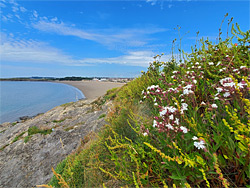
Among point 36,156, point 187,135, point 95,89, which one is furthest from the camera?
point 95,89

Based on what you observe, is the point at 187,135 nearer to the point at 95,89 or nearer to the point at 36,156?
the point at 36,156

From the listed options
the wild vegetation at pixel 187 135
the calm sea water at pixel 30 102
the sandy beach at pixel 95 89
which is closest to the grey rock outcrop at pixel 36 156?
the wild vegetation at pixel 187 135

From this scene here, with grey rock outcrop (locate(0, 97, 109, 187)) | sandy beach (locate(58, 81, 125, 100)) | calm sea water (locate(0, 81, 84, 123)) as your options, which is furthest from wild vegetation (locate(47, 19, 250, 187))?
calm sea water (locate(0, 81, 84, 123))

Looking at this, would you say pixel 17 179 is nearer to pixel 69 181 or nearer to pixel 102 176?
pixel 69 181

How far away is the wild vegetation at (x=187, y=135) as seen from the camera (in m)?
1.91

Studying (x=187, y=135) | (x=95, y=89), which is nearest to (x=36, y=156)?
(x=187, y=135)

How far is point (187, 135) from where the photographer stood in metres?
2.25

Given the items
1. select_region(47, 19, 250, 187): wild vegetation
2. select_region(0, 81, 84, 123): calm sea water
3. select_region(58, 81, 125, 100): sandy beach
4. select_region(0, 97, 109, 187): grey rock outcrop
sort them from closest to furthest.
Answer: select_region(47, 19, 250, 187): wild vegetation
select_region(0, 97, 109, 187): grey rock outcrop
select_region(0, 81, 84, 123): calm sea water
select_region(58, 81, 125, 100): sandy beach

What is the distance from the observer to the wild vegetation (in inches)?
75.1

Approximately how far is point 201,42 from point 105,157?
191 inches

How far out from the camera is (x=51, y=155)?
692 centimetres

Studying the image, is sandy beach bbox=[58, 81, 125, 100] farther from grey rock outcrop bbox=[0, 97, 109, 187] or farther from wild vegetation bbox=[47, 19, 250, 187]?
wild vegetation bbox=[47, 19, 250, 187]

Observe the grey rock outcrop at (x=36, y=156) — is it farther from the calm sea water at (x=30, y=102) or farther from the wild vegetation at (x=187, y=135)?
the calm sea water at (x=30, y=102)

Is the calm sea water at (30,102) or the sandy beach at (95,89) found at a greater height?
the sandy beach at (95,89)
